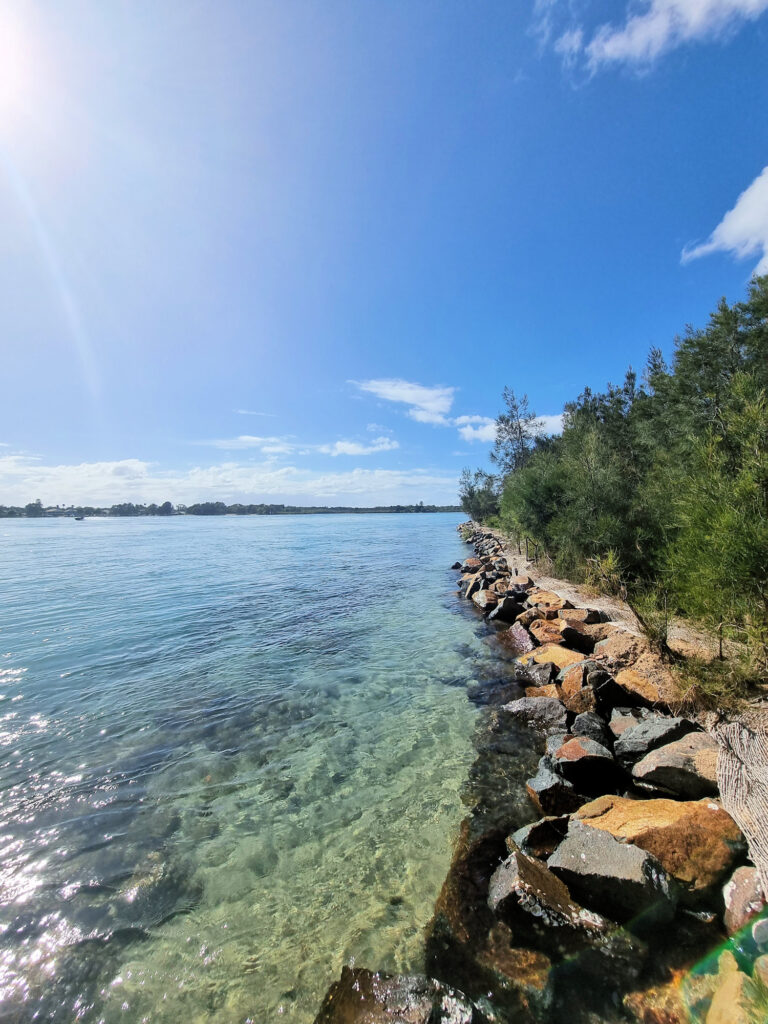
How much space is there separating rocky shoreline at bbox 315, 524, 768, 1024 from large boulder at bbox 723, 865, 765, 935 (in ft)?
0.04

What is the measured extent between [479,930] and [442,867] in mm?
831

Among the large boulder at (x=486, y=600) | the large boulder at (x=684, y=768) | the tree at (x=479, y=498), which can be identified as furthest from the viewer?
the tree at (x=479, y=498)

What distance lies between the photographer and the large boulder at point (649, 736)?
19.4 ft

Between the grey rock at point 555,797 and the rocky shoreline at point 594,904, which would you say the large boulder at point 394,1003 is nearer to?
the rocky shoreline at point 594,904

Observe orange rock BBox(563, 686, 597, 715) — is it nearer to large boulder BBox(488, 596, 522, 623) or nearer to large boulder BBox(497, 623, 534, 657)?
large boulder BBox(497, 623, 534, 657)

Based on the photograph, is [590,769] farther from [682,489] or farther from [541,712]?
[682,489]

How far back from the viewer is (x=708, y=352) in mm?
21312

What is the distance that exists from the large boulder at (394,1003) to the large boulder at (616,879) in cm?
142

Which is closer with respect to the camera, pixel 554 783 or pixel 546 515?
pixel 554 783

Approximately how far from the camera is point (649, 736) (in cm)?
599

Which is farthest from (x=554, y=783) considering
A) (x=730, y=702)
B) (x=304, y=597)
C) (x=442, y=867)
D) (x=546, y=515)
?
(x=546, y=515)

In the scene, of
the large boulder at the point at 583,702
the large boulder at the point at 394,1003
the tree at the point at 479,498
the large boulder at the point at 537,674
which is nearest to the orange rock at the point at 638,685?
the large boulder at the point at 583,702

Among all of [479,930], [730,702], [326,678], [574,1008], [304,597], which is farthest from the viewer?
[304,597]

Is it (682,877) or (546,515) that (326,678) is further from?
(546,515)
